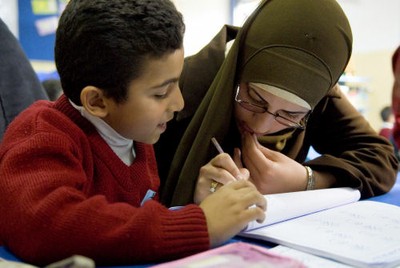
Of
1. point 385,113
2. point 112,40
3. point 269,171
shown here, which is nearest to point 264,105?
point 269,171

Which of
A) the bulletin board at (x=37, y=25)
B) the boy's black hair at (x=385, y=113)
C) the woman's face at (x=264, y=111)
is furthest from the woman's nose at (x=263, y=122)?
the boy's black hair at (x=385, y=113)

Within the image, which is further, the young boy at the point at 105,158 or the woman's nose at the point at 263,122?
the woman's nose at the point at 263,122

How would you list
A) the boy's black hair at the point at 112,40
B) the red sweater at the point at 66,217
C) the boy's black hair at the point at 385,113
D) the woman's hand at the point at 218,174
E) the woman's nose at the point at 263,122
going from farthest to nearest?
the boy's black hair at the point at 385,113 → the woman's nose at the point at 263,122 → the woman's hand at the point at 218,174 → the boy's black hair at the point at 112,40 → the red sweater at the point at 66,217

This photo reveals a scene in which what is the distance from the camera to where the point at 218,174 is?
0.76m

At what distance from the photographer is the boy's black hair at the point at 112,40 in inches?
23.0

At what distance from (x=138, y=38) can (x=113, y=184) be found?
237 millimetres

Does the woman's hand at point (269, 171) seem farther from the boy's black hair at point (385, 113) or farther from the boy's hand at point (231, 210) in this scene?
the boy's black hair at point (385, 113)

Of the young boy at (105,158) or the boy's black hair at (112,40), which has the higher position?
the boy's black hair at (112,40)

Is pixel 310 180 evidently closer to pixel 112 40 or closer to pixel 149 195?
pixel 149 195

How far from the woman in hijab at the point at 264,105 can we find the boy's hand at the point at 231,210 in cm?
16

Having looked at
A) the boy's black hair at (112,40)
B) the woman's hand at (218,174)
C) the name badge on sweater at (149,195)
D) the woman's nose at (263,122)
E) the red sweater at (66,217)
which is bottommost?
the name badge on sweater at (149,195)

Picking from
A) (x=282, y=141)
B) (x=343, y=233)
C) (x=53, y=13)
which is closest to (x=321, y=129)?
(x=282, y=141)

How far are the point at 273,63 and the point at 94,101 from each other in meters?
0.36

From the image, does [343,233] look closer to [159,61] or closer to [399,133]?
[399,133]
